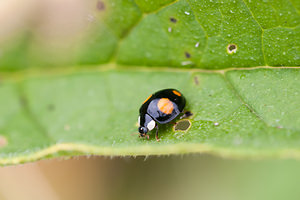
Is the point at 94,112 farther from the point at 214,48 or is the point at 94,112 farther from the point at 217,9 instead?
the point at 217,9

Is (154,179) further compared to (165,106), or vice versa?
(154,179)

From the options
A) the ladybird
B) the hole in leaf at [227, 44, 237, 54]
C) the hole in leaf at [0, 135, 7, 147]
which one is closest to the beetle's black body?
the ladybird

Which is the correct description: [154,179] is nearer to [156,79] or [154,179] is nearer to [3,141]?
[156,79]

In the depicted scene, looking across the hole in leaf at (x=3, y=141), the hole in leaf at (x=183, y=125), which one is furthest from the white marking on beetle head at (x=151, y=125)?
the hole in leaf at (x=3, y=141)

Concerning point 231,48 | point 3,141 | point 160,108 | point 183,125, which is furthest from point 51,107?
point 231,48

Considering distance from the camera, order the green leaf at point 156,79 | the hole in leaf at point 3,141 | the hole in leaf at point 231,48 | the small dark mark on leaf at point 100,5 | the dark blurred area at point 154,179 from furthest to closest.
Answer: the dark blurred area at point 154,179 < the small dark mark on leaf at point 100,5 < the hole in leaf at point 3,141 < the hole in leaf at point 231,48 < the green leaf at point 156,79

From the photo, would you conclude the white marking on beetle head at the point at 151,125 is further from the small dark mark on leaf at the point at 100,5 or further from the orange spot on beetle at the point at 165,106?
the small dark mark on leaf at the point at 100,5
